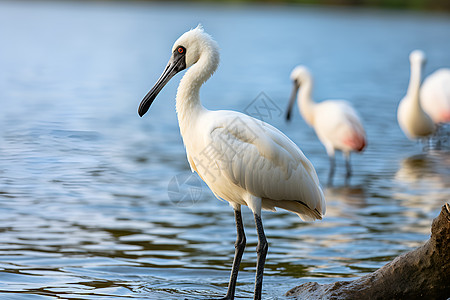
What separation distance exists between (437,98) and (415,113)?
137 cm

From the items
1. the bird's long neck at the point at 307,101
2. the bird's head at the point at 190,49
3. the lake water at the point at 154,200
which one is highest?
the bird's head at the point at 190,49

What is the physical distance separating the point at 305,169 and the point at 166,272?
1527mm

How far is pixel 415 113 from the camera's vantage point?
1364cm

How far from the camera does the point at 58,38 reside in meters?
41.8

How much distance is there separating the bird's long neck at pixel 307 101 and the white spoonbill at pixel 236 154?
659cm

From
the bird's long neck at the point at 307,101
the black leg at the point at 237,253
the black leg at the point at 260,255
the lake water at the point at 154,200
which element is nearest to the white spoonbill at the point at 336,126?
the bird's long neck at the point at 307,101

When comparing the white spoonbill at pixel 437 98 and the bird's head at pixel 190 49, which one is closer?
the bird's head at pixel 190 49

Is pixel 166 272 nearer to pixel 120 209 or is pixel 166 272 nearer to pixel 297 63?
pixel 120 209

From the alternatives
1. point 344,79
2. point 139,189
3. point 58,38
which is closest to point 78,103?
point 139,189

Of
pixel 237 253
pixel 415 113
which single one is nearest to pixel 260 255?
pixel 237 253

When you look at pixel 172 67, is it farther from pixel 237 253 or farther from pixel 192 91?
pixel 237 253

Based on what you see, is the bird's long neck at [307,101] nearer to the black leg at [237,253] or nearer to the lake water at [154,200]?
the lake water at [154,200]

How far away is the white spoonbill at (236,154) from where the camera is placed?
18.7 feet

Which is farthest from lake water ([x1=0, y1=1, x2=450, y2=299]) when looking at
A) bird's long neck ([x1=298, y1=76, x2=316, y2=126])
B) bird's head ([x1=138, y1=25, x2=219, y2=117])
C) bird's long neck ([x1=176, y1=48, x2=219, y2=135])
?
bird's head ([x1=138, y1=25, x2=219, y2=117])
